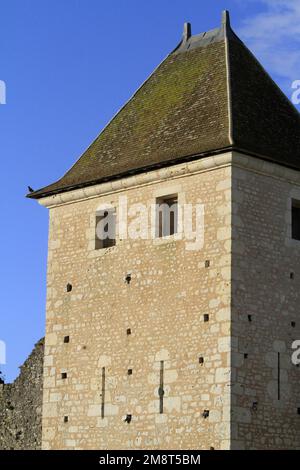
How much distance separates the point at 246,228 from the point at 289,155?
1.84 meters

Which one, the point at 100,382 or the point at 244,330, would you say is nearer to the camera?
the point at 244,330

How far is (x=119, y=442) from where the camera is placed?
77.5ft

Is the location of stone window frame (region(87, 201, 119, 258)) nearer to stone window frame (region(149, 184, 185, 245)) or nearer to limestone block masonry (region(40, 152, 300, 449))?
limestone block masonry (region(40, 152, 300, 449))

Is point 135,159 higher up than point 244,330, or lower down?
higher up

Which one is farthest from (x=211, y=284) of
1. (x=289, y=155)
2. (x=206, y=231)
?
(x=289, y=155)

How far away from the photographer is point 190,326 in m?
22.9

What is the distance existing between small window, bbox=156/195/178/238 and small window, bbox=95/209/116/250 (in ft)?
3.83

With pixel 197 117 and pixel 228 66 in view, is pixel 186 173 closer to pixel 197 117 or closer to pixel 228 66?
pixel 197 117

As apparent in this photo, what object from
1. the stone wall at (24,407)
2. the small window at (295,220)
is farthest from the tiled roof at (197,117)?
the stone wall at (24,407)

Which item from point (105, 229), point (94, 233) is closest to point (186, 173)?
point (105, 229)

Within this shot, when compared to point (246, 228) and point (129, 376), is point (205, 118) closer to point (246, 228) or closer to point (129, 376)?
point (246, 228)

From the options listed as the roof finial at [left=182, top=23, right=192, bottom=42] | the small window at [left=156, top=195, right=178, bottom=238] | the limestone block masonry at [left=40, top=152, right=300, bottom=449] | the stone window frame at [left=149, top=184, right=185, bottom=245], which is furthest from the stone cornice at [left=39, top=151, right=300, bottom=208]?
the roof finial at [left=182, top=23, right=192, bottom=42]

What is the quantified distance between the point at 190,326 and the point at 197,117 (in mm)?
3787
